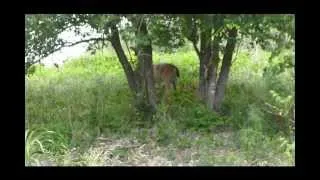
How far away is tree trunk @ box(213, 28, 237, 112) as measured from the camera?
282 cm

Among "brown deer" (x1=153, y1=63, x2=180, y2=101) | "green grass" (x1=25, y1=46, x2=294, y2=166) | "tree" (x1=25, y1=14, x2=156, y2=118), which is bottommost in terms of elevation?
"green grass" (x1=25, y1=46, x2=294, y2=166)

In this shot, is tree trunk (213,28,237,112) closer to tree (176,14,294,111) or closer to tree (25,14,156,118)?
tree (176,14,294,111)

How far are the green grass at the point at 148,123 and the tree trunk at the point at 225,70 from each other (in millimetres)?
37

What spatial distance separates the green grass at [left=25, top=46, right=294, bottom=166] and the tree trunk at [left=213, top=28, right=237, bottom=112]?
0.04m

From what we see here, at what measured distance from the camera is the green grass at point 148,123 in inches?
109

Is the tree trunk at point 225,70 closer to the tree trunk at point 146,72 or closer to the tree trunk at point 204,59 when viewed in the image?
the tree trunk at point 204,59

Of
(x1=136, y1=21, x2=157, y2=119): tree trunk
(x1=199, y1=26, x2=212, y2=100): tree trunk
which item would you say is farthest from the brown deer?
(x1=199, y1=26, x2=212, y2=100): tree trunk

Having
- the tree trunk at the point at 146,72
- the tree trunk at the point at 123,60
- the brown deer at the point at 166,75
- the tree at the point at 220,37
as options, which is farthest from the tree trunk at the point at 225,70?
the tree trunk at the point at 123,60

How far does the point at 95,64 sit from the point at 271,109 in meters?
0.99

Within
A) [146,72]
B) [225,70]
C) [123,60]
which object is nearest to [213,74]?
[225,70]

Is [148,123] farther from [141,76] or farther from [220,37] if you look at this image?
[220,37]
